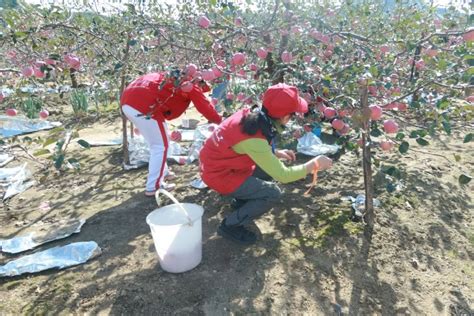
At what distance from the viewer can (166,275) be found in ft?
6.58

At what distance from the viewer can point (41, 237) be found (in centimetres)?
242

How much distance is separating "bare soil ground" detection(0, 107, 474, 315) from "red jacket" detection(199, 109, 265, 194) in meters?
0.40

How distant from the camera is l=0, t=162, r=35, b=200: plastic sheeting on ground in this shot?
3146 millimetres

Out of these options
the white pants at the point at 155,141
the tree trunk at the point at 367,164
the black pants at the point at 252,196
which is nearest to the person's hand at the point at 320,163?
the tree trunk at the point at 367,164

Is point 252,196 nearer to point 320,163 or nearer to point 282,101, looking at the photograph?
point 320,163

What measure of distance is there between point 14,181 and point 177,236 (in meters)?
2.15

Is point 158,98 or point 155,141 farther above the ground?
point 158,98

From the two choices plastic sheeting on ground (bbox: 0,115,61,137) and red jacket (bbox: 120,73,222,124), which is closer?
red jacket (bbox: 120,73,222,124)

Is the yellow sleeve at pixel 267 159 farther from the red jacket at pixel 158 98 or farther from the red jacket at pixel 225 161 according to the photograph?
the red jacket at pixel 158 98

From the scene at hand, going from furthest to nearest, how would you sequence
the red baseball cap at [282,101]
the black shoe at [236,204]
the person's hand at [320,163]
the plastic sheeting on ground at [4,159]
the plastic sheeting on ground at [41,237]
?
the plastic sheeting on ground at [4,159]
the black shoe at [236,204]
the plastic sheeting on ground at [41,237]
the person's hand at [320,163]
the red baseball cap at [282,101]

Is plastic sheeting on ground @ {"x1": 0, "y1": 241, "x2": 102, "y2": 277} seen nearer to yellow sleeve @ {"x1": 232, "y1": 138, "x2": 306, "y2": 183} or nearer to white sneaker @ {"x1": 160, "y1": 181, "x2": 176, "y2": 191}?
white sneaker @ {"x1": 160, "y1": 181, "x2": 176, "y2": 191}

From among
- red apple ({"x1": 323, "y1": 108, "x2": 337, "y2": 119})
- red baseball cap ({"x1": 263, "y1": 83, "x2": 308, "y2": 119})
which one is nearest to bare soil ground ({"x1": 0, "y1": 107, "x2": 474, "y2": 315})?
red apple ({"x1": 323, "y1": 108, "x2": 337, "y2": 119})

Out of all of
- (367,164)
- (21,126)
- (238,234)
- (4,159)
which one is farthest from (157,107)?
(21,126)

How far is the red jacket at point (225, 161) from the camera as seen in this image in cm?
203
